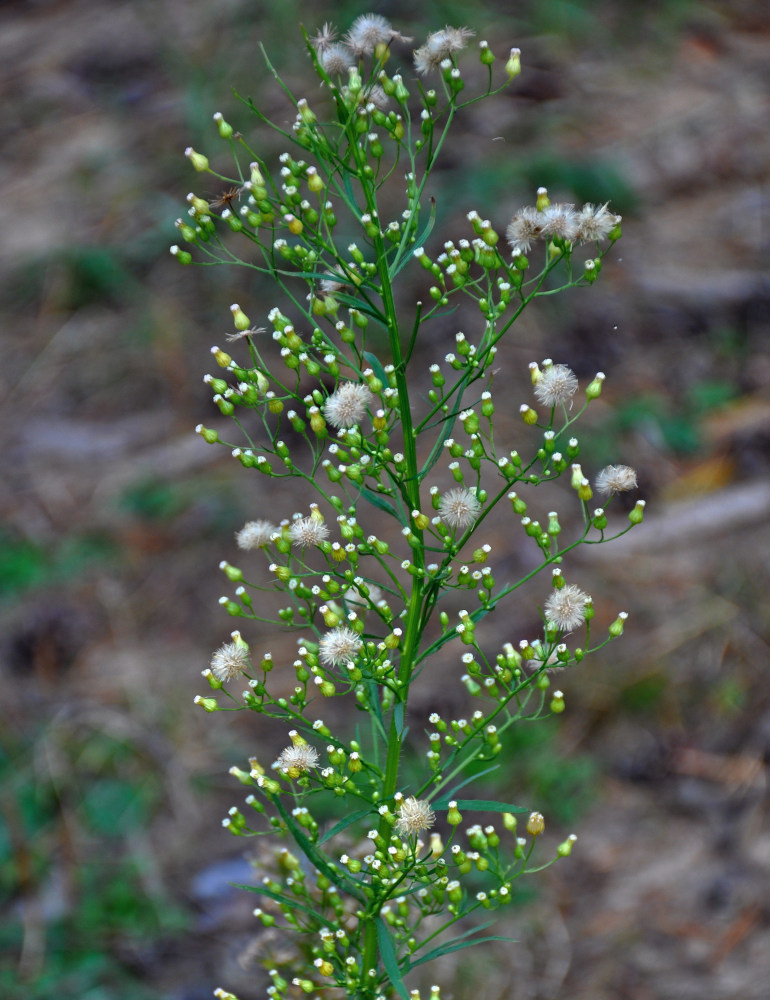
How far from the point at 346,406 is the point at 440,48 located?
0.80 meters

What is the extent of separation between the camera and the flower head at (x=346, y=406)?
202 centimetres

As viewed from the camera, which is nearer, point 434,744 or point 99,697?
point 434,744

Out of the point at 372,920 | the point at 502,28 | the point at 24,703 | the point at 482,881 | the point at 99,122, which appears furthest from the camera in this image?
the point at 99,122

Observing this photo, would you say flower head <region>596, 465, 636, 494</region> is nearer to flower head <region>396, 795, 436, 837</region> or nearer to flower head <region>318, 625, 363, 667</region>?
flower head <region>318, 625, 363, 667</region>

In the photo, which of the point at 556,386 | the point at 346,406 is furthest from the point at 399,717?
the point at 556,386

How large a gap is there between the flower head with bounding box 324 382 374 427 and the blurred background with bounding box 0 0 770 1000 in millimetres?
1586

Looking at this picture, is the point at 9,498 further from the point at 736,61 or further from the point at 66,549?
the point at 736,61

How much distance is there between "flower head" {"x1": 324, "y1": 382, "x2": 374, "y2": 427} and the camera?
202cm

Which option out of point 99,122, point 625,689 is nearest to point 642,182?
point 625,689

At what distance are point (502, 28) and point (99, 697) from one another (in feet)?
19.1

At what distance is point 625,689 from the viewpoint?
5.02 meters

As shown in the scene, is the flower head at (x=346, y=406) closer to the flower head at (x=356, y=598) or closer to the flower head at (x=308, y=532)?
the flower head at (x=308, y=532)

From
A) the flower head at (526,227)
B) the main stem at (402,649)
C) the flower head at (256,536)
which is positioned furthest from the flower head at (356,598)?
the flower head at (526,227)

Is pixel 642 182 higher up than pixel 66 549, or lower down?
higher up
